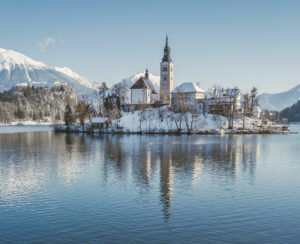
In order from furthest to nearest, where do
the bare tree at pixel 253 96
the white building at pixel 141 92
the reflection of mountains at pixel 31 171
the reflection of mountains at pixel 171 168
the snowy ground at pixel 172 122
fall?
the white building at pixel 141 92, the bare tree at pixel 253 96, the snowy ground at pixel 172 122, the reflection of mountains at pixel 171 168, the reflection of mountains at pixel 31 171

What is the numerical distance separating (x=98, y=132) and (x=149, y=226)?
94.6 m

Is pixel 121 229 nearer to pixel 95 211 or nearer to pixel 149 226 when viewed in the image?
pixel 149 226

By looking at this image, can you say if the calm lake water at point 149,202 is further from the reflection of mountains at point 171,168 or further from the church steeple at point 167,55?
the church steeple at point 167,55

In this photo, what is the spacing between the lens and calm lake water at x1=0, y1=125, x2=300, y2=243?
1719 cm

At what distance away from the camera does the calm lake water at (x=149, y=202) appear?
56.4ft

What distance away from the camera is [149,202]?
75.8 ft

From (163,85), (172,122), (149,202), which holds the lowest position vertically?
(149,202)

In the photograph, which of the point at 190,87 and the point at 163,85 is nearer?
the point at 190,87

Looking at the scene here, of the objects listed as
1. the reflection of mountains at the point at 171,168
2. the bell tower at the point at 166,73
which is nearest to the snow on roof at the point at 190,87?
the bell tower at the point at 166,73

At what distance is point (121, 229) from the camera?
58.4 feet

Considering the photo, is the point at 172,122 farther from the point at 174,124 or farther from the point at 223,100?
the point at 223,100

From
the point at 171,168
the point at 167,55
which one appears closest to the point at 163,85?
the point at 167,55

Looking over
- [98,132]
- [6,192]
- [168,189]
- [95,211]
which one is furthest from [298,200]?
[98,132]

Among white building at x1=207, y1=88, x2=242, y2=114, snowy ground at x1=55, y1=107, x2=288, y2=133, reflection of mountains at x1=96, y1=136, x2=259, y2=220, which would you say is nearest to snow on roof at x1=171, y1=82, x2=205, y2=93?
white building at x1=207, y1=88, x2=242, y2=114
